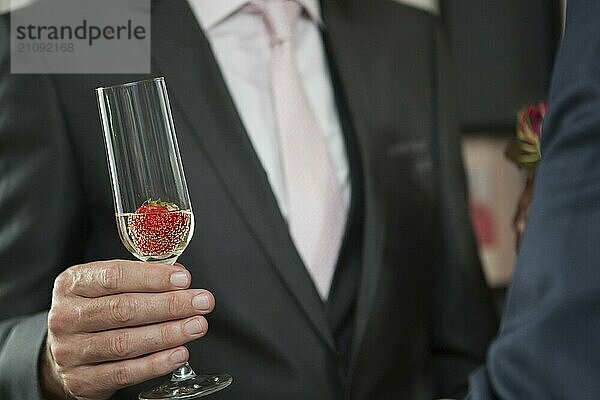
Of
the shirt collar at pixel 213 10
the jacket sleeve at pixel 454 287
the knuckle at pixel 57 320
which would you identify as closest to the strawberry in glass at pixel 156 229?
the knuckle at pixel 57 320

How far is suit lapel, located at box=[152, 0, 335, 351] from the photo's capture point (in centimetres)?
123

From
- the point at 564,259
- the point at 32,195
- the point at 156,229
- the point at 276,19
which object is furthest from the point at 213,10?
the point at 564,259

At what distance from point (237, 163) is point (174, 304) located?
0.35 metres

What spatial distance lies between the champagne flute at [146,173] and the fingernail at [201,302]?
2.8 inches

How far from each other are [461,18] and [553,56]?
0.41m

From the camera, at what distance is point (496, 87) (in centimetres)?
319

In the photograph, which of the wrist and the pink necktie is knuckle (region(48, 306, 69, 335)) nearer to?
the wrist

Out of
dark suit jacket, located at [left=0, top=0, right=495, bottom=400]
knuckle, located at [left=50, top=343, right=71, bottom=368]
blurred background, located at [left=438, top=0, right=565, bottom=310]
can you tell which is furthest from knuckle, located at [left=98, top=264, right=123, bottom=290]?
blurred background, located at [left=438, top=0, right=565, bottom=310]

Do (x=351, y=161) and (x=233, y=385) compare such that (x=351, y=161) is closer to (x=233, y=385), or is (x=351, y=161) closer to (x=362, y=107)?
(x=362, y=107)

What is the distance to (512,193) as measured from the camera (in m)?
3.21

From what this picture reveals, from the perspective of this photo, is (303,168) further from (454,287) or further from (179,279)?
(179,279)

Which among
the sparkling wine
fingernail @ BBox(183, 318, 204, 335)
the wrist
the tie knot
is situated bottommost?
the wrist

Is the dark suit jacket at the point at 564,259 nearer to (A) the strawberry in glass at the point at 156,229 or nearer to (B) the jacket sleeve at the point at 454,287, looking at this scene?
(A) the strawberry in glass at the point at 156,229

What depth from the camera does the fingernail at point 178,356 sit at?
0.95m
